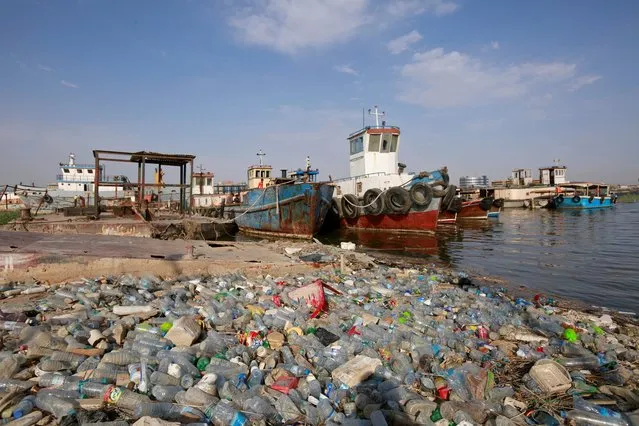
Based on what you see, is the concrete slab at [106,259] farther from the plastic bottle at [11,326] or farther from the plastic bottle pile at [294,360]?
the plastic bottle at [11,326]

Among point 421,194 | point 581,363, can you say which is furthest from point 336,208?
point 581,363

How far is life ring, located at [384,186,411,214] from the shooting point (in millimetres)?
14836

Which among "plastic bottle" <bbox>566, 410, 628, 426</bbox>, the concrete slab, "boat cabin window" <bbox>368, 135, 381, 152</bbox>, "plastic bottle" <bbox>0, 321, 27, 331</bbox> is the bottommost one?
"plastic bottle" <bbox>566, 410, 628, 426</bbox>

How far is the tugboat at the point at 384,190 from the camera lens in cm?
1470

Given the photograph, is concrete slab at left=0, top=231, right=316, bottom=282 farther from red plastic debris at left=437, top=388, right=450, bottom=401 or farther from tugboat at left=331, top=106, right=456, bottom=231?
tugboat at left=331, top=106, right=456, bottom=231

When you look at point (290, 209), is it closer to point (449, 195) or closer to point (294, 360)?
point (449, 195)

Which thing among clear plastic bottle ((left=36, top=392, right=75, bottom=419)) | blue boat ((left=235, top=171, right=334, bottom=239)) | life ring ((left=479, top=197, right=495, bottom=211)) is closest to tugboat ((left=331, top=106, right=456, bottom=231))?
blue boat ((left=235, top=171, right=334, bottom=239))

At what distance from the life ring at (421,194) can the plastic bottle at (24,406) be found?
14.0 meters

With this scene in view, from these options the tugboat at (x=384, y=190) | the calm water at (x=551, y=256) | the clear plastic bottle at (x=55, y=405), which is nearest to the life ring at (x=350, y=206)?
the tugboat at (x=384, y=190)

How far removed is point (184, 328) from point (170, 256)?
288 cm

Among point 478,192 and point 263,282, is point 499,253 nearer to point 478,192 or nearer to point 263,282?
point 263,282

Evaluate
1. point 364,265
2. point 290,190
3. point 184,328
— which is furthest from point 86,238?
point 290,190

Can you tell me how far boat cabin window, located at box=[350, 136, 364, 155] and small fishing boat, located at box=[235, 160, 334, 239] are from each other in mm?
3704

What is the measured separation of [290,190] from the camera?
14375 mm
